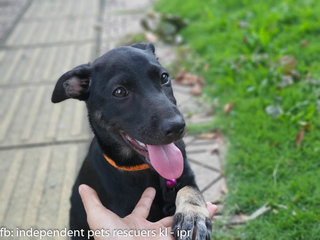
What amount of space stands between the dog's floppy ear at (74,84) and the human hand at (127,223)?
759 millimetres

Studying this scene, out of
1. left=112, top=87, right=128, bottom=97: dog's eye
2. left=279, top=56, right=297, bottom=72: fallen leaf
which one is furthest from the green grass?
left=112, top=87, right=128, bottom=97: dog's eye

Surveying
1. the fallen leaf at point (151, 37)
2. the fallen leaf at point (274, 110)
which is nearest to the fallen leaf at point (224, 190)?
the fallen leaf at point (274, 110)

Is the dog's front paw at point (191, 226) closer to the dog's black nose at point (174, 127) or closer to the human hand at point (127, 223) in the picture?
the human hand at point (127, 223)

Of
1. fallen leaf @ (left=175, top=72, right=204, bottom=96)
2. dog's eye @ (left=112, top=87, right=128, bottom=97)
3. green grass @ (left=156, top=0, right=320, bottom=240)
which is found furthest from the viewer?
fallen leaf @ (left=175, top=72, right=204, bottom=96)

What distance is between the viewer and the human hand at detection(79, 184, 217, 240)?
8.49 feet

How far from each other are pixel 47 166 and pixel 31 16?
18.6ft

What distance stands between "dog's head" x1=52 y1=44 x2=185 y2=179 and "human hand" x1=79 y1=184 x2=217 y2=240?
29 centimetres

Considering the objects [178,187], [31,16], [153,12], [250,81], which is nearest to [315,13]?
[250,81]

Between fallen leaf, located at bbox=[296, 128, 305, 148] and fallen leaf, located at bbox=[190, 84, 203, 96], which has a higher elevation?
fallen leaf, located at bbox=[296, 128, 305, 148]

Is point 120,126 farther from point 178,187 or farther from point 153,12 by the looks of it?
point 153,12

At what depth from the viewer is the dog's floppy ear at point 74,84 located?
303 cm

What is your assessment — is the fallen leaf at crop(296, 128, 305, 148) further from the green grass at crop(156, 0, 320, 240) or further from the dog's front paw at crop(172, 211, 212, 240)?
the dog's front paw at crop(172, 211, 212, 240)

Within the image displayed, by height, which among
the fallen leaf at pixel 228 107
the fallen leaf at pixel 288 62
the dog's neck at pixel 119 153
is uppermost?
the dog's neck at pixel 119 153

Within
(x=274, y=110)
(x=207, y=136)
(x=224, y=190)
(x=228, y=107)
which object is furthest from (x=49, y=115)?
(x=274, y=110)
